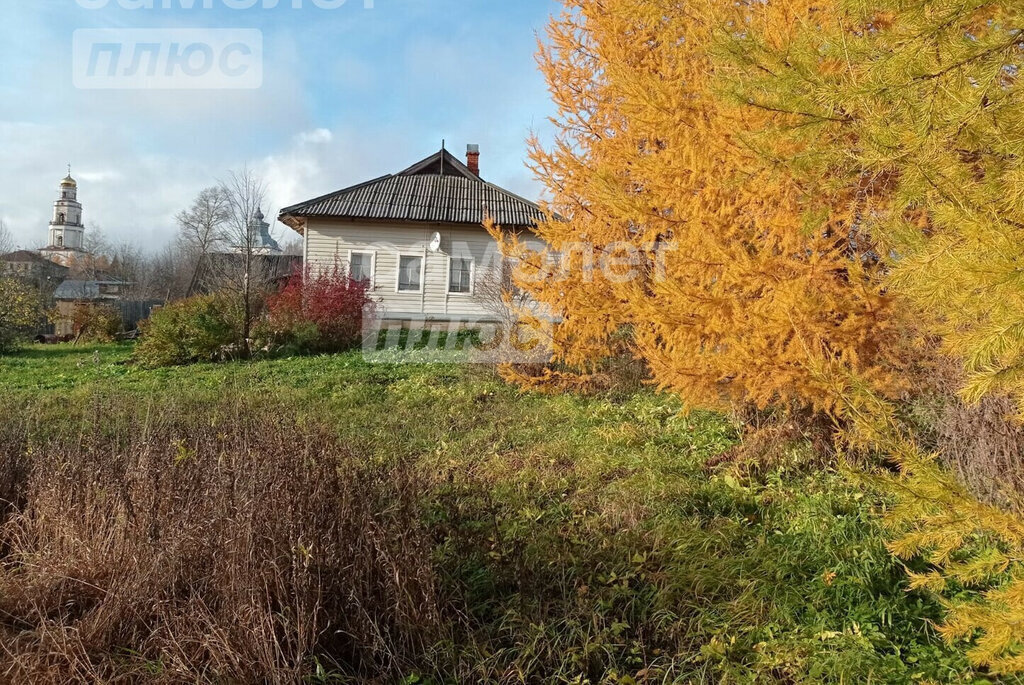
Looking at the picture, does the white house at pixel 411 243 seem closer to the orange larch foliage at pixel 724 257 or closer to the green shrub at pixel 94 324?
the green shrub at pixel 94 324

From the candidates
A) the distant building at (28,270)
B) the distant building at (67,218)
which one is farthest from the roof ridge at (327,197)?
the distant building at (67,218)

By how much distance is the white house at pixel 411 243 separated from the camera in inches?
732

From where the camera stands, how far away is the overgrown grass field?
2.54 meters

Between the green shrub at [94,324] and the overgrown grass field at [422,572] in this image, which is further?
the green shrub at [94,324]

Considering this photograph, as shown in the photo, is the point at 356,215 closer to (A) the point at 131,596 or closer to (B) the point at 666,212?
(B) the point at 666,212

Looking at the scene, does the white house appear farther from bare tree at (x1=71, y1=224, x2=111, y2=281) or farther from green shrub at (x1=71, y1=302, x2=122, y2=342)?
bare tree at (x1=71, y1=224, x2=111, y2=281)

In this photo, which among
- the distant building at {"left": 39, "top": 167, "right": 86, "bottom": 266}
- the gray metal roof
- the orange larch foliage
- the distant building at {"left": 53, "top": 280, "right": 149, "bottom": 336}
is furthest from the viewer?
the distant building at {"left": 39, "top": 167, "right": 86, "bottom": 266}

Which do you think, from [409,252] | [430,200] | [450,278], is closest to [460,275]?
[450,278]

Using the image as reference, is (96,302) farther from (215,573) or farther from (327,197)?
(215,573)

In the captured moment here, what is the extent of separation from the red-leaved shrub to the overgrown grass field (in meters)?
8.72

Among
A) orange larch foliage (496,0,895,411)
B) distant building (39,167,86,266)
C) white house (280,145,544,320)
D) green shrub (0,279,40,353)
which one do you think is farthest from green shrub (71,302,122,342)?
distant building (39,167,86,266)

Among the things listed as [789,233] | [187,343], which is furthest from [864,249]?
[187,343]

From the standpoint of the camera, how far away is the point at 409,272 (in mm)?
19156

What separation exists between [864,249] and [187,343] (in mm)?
11793
